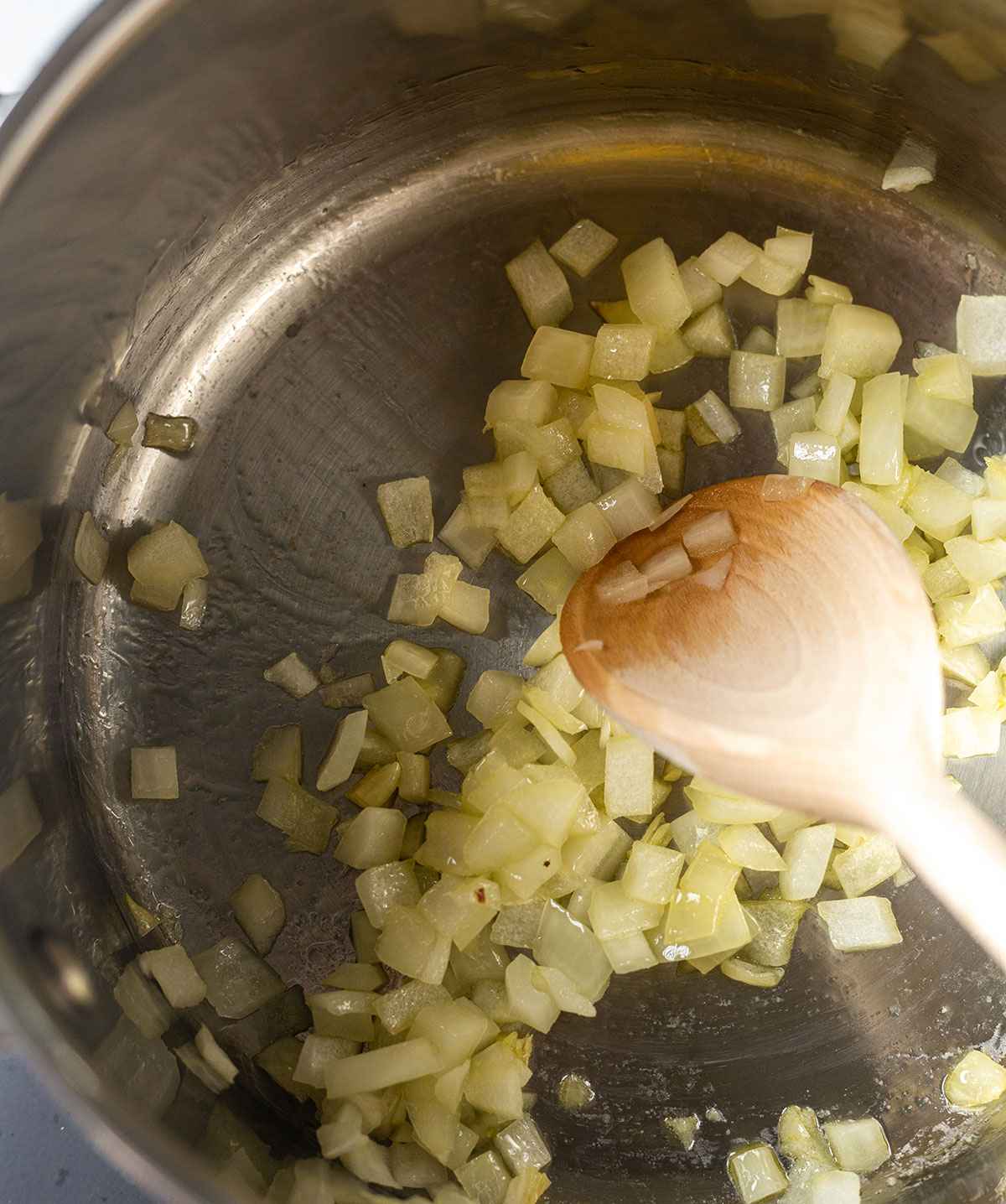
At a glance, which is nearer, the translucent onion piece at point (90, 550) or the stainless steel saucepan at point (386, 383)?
the stainless steel saucepan at point (386, 383)

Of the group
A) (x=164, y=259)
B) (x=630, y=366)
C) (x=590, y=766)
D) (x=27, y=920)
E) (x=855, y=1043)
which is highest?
(x=164, y=259)

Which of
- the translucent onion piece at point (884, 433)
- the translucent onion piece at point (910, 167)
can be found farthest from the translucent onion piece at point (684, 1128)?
the translucent onion piece at point (910, 167)

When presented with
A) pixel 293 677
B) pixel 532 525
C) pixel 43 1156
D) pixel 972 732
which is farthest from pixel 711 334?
pixel 43 1156

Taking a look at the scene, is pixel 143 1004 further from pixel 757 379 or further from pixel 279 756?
pixel 757 379

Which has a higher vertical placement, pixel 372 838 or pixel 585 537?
pixel 585 537

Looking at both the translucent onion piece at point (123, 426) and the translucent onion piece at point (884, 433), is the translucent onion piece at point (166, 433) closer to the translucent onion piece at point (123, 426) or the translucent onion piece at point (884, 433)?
the translucent onion piece at point (123, 426)

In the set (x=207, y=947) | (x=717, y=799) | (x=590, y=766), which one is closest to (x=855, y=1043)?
(x=717, y=799)

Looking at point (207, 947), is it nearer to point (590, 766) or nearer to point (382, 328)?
point (590, 766)
